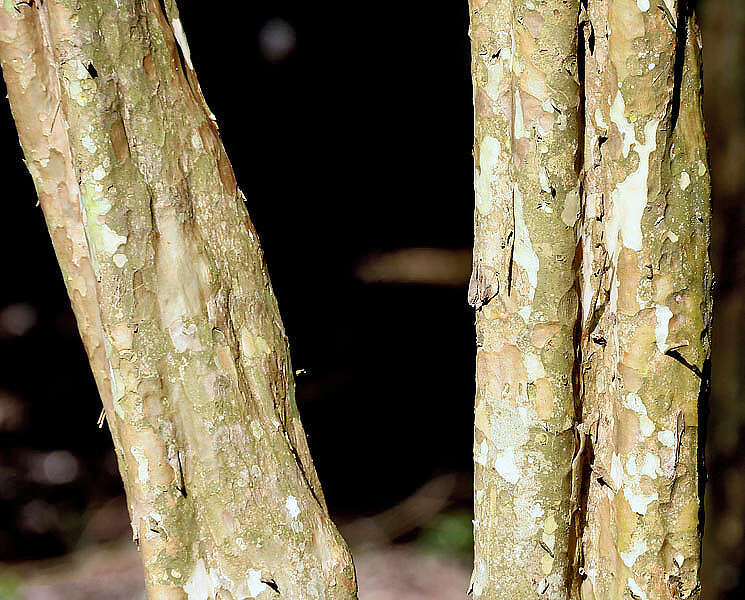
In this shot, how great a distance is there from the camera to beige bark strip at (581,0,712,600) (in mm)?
587

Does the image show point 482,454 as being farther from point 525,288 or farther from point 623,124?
point 623,124

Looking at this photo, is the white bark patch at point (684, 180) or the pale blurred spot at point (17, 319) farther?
the pale blurred spot at point (17, 319)

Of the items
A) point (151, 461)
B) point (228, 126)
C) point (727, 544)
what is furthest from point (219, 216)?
point (727, 544)

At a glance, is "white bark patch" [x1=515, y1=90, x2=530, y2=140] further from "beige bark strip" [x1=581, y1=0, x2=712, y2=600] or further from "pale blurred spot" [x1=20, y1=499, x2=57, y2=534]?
"pale blurred spot" [x1=20, y1=499, x2=57, y2=534]

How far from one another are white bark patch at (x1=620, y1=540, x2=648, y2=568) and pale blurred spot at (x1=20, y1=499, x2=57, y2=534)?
5.26 ft

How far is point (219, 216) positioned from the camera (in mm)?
668

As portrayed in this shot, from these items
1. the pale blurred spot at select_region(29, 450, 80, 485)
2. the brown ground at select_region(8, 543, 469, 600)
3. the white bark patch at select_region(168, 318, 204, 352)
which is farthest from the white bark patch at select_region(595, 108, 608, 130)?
the pale blurred spot at select_region(29, 450, 80, 485)

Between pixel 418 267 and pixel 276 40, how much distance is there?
57 centimetres

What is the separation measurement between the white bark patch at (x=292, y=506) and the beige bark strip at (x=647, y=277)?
27 centimetres

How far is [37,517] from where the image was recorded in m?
1.87

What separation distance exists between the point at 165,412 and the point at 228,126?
947mm

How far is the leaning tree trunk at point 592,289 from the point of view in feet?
1.95

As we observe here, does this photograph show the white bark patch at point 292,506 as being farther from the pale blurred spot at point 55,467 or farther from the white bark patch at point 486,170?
the pale blurred spot at point 55,467

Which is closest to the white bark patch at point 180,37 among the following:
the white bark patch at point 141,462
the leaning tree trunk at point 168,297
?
the leaning tree trunk at point 168,297
